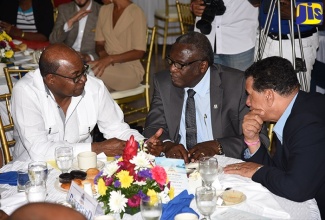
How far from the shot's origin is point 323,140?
7.44 feet

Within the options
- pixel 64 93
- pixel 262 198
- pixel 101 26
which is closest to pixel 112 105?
pixel 64 93

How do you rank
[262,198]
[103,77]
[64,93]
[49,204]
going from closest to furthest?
[49,204], [262,198], [64,93], [103,77]

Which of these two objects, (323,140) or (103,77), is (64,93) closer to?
(323,140)

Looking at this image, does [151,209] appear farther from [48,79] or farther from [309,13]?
[309,13]

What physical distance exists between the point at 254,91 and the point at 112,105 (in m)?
1.02

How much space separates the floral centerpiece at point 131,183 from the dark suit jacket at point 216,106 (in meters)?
1.04

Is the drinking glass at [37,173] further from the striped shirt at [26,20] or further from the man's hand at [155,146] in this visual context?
the striped shirt at [26,20]

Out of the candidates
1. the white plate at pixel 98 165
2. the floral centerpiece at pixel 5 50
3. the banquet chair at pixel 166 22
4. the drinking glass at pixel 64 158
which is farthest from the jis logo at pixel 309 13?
the banquet chair at pixel 166 22

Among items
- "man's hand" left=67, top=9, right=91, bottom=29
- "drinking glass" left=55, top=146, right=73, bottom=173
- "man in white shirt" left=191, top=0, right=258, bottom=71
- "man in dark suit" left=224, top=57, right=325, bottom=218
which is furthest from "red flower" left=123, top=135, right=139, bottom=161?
"man's hand" left=67, top=9, right=91, bottom=29

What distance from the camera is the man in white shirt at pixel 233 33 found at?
4406 mm

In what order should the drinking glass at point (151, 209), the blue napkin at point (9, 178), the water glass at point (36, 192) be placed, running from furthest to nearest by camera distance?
the blue napkin at point (9, 178), the water glass at point (36, 192), the drinking glass at point (151, 209)

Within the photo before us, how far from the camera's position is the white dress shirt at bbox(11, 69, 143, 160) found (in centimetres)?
285

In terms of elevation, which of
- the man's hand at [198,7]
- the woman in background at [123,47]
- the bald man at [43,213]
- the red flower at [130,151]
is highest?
the bald man at [43,213]

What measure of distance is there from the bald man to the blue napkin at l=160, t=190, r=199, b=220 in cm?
90
